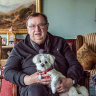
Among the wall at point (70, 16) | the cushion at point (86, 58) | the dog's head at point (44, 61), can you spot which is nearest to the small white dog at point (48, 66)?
the dog's head at point (44, 61)

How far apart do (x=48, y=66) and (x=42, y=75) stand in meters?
0.07

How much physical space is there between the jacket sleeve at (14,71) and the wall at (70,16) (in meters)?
2.45

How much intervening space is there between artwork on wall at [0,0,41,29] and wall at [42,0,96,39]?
0.35m

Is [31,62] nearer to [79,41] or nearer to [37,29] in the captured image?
[37,29]

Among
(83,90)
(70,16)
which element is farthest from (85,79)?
(70,16)

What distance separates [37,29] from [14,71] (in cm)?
37

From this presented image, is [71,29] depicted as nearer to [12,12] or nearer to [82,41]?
[82,41]

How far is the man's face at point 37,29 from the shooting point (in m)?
1.28

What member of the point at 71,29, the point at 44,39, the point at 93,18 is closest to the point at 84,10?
the point at 93,18

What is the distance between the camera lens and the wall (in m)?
3.54

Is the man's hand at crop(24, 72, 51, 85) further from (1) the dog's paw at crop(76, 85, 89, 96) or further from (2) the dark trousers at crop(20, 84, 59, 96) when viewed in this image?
(1) the dog's paw at crop(76, 85, 89, 96)

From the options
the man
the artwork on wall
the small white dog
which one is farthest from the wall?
the small white dog

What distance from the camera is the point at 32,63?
1.21 metres

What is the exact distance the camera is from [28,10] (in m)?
3.68
